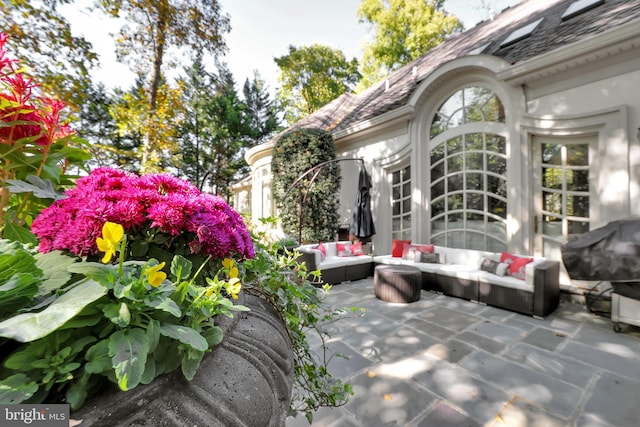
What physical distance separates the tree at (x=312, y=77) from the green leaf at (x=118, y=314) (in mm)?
20461

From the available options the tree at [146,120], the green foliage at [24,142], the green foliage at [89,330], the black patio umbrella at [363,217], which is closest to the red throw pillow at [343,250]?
the black patio umbrella at [363,217]

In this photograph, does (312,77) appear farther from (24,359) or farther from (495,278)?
(24,359)

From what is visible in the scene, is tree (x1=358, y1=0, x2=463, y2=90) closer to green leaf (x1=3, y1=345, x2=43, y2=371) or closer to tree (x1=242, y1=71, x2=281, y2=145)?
tree (x1=242, y1=71, x2=281, y2=145)

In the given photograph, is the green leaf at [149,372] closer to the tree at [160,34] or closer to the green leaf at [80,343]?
the green leaf at [80,343]

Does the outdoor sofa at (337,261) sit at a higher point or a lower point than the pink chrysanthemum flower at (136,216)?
lower

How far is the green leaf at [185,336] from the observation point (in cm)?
47

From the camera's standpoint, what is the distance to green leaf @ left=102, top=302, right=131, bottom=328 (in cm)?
46

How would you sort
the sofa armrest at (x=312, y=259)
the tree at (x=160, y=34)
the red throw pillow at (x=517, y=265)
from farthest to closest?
the tree at (x=160, y=34) < the sofa armrest at (x=312, y=259) < the red throw pillow at (x=517, y=265)

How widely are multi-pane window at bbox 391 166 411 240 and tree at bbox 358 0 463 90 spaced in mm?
12685

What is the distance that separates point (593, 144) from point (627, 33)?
1.49m

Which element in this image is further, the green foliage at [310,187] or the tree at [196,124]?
the tree at [196,124]

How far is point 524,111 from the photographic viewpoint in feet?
15.5

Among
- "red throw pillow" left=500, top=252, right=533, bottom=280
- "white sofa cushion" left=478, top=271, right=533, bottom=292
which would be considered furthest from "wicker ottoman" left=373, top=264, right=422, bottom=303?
"red throw pillow" left=500, top=252, right=533, bottom=280

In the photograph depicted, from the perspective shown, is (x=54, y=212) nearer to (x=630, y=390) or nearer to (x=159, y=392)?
(x=159, y=392)
